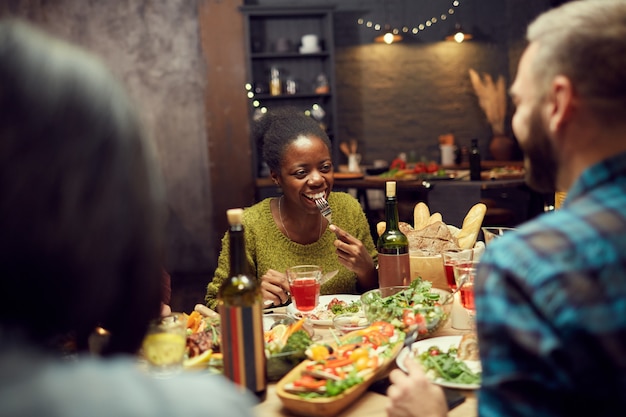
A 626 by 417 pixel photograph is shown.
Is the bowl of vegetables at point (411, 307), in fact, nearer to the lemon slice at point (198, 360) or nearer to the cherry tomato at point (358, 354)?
the cherry tomato at point (358, 354)

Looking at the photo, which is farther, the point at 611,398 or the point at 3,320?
the point at 611,398

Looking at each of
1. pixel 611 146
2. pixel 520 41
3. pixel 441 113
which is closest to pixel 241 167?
pixel 441 113

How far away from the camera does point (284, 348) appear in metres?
1.55

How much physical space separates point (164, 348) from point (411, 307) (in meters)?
0.72

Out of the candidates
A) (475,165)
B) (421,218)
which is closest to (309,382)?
(421,218)

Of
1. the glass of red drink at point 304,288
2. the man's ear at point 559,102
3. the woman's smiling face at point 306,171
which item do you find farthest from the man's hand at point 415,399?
the woman's smiling face at point 306,171

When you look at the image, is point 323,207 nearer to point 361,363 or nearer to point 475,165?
point 361,363

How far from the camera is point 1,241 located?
25.9 inches

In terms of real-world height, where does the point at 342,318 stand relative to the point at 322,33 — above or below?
below

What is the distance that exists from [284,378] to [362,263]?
994 millimetres

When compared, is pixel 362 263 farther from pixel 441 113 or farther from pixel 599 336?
pixel 441 113

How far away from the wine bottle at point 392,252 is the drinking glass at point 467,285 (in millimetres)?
265

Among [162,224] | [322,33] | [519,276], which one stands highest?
[322,33]

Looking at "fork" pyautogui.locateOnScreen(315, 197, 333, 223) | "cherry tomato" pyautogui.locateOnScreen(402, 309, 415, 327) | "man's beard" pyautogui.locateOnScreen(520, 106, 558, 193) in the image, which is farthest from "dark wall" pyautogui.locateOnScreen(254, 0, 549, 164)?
"man's beard" pyautogui.locateOnScreen(520, 106, 558, 193)
